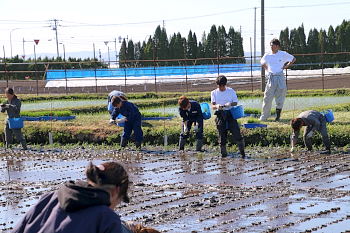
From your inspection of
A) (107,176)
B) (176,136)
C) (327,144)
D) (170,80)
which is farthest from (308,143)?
(170,80)

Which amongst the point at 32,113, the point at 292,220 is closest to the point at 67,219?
the point at 292,220

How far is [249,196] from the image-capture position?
265 inches

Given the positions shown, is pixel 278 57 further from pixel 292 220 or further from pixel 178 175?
pixel 292 220

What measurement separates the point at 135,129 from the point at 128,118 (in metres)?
0.39

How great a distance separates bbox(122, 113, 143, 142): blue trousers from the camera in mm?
11086

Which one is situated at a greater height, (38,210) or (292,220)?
(38,210)

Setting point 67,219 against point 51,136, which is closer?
point 67,219

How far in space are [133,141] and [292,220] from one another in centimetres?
700

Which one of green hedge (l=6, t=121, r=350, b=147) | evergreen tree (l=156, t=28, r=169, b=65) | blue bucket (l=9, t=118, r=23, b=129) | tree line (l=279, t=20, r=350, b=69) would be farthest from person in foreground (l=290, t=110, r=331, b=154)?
evergreen tree (l=156, t=28, r=169, b=65)

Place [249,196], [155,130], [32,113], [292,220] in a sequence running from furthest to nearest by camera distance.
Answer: [32,113] → [155,130] → [249,196] → [292,220]

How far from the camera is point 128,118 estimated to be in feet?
35.7

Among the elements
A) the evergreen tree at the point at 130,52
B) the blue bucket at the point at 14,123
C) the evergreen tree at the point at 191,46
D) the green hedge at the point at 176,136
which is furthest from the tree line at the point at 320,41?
the blue bucket at the point at 14,123

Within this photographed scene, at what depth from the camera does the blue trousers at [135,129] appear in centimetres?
1109

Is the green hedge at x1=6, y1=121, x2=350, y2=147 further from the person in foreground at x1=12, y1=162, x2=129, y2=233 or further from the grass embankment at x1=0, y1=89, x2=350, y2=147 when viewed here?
the person in foreground at x1=12, y1=162, x2=129, y2=233
